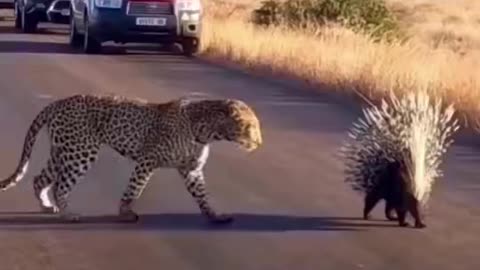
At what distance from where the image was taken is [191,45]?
88.5 ft

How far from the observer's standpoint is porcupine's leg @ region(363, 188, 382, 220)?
34.3ft

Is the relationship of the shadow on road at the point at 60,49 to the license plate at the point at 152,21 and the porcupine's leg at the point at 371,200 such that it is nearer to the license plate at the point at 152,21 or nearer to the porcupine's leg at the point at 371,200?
the license plate at the point at 152,21

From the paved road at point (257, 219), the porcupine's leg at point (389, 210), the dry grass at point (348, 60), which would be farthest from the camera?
the dry grass at point (348, 60)

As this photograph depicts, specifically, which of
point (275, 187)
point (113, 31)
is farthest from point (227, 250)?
point (113, 31)

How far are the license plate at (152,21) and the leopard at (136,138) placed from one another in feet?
51.6

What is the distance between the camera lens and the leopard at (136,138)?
10.1 m

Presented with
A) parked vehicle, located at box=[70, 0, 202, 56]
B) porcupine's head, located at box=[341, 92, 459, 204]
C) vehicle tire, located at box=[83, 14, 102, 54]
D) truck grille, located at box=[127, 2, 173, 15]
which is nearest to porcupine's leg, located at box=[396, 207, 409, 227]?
porcupine's head, located at box=[341, 92, 459, 204]

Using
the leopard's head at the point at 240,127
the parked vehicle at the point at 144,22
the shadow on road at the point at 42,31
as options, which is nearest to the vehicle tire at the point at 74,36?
the parked vehicle at the point at 144,22

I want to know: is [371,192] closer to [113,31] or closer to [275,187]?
[275,187]

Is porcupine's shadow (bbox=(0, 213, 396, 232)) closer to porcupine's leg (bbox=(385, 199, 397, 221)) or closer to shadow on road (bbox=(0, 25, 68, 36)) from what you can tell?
porcupine's leg (bbox=(385, 199, 397, 221))

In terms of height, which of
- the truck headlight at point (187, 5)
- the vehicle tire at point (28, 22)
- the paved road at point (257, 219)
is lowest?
the vehicle tire at point (28, 22)

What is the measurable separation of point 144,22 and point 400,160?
54.0 feet

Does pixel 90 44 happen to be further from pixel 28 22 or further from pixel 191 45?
pixel 28 22

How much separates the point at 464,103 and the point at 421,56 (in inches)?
216
